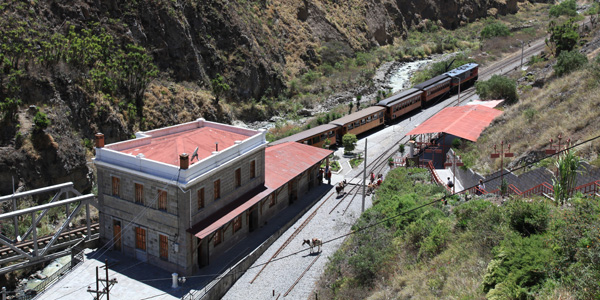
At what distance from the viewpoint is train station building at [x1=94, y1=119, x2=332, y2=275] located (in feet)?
88.0

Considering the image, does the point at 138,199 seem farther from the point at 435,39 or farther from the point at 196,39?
the point at 435,39

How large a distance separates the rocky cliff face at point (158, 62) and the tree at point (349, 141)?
14171mm

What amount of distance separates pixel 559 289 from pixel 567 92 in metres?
30.7

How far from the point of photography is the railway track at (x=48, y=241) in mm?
26344

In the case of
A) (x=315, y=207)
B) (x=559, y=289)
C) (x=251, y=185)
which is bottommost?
(x=315, y=207)

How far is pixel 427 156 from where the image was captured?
45000mm

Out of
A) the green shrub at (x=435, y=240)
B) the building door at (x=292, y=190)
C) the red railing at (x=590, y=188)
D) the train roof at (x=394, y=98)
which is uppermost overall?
the red railing at (x=590, y=188)

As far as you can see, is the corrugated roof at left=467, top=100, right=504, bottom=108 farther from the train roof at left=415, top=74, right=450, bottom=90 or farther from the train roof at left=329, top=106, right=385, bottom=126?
the train roof at left=329, top=106, right=385, bottom=126

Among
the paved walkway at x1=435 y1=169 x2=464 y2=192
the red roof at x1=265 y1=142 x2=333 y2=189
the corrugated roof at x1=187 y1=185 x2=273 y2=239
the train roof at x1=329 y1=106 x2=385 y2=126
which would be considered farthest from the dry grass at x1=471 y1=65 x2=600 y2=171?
the corrugated roof at x1=187 y1=185 x2=273 y2=239

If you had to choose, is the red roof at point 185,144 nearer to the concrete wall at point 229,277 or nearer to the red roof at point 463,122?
the concrete wall at point 229,277

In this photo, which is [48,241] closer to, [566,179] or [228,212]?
[228,212]

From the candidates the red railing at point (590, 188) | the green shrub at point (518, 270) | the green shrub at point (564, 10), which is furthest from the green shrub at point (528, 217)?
the green shrub at point (564, 10)

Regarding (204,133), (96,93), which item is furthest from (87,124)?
(204,133)

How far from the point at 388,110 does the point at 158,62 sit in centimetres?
2396
